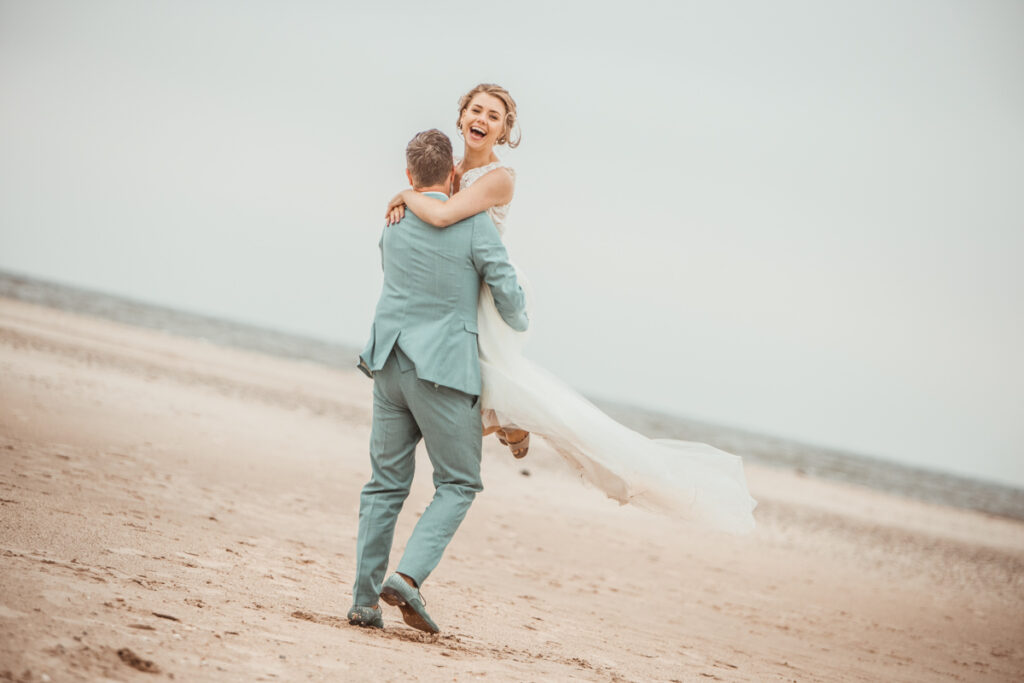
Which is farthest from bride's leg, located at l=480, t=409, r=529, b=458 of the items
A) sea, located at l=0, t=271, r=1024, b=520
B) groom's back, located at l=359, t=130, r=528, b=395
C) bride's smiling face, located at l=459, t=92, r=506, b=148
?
sea, located at l=0, t=271, r=1024, b=520

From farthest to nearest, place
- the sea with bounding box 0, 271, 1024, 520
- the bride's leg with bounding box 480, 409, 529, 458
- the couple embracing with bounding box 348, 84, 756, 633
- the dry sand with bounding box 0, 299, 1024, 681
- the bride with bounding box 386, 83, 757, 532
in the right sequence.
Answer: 1. the sea with bounding box 0, 271, 1024, 520
2. the bride's leg with bounding box 480, 409, 529, 458
3. the bride with bounding box 386, 83, 757, 532
4. the couple embracing with bounding box 348, 84, 756, 633
5. the dry sand with bounding box 0, 299, 1024, 681

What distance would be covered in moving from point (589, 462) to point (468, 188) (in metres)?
1.28

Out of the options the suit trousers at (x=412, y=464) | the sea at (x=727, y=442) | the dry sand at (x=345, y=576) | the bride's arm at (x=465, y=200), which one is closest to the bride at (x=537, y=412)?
the bride's arm at (x=465, y=200)

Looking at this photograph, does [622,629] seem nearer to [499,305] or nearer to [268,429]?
[499,305]

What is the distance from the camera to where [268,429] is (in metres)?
11.4

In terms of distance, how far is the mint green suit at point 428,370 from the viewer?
3.61 m

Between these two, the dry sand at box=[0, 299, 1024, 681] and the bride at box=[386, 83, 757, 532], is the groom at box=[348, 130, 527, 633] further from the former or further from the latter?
the dry sand at box=[0, 299, 1024, 681]

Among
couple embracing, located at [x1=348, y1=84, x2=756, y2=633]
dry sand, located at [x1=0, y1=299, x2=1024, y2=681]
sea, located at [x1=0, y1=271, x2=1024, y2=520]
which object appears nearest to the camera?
dry sand, located at [x1=0, y1=299, x2=1024, y2=681]

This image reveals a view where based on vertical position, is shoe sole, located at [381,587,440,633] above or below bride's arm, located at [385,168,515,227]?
below

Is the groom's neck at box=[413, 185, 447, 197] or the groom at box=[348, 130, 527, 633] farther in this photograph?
the groom's neck at box=[413, 185, 447, 197]

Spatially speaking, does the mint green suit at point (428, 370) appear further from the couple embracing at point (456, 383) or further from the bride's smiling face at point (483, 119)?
the bride's smiling face at point (483, 119)

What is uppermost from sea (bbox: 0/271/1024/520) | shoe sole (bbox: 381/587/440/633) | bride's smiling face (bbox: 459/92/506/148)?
bride's smiling face (bbox: 459/92/506/148)

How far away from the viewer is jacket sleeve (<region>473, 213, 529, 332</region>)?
360 cm

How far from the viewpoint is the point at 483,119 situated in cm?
380
